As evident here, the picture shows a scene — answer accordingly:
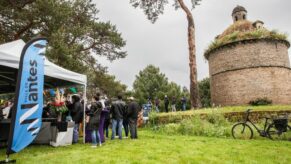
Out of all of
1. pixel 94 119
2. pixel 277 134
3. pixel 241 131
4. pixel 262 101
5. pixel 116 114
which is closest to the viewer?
pixel 94 119

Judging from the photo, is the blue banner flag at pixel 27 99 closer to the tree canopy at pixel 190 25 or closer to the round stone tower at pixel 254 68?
the tree canopy at pixel 190 25

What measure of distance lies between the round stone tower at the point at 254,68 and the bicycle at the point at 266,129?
16.4 metres

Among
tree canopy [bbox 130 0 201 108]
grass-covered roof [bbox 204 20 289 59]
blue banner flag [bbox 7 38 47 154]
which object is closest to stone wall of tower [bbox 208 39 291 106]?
grass-covered roof [bbox 204 20 289 59]

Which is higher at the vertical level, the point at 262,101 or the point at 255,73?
the point at 255,73

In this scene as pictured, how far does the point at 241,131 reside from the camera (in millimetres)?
10523

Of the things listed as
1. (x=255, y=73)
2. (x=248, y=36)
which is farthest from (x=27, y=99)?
(x=248, y=36)

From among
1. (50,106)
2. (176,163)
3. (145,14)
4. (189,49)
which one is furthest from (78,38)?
(176,163)

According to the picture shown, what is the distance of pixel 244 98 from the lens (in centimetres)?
2606

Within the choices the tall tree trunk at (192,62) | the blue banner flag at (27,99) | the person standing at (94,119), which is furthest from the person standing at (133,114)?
the tall tree trunk at (192,62)

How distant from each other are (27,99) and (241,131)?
28.1ft

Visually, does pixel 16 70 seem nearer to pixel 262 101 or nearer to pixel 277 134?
pixel 277 134

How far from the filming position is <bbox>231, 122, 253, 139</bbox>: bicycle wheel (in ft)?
33.8

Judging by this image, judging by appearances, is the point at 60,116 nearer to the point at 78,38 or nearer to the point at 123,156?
the point at 123,156

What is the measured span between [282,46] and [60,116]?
2624cm
